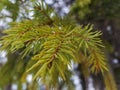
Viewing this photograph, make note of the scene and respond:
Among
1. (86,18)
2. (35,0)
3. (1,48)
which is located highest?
(35,0)

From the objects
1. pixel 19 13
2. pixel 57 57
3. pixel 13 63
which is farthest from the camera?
pixel 13 63

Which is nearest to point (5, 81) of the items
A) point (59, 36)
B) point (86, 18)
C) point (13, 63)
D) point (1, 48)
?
point (13, 63)

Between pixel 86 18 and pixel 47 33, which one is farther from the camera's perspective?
pixel 86 18

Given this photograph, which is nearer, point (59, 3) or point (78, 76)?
point (59, 3)

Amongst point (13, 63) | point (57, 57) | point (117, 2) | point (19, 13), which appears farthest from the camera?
point (13, 63)

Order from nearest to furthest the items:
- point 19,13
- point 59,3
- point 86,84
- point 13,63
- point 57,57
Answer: point 57,57 < point 19,13 < point 13,63 < point 59,3 < point 86,84

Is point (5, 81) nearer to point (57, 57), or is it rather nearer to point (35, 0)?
point (35, 0)

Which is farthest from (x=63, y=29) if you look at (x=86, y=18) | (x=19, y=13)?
(x=86, y=18)

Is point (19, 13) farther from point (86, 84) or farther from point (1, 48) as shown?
point (86, 84)

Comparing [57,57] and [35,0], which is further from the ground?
[35,0]
